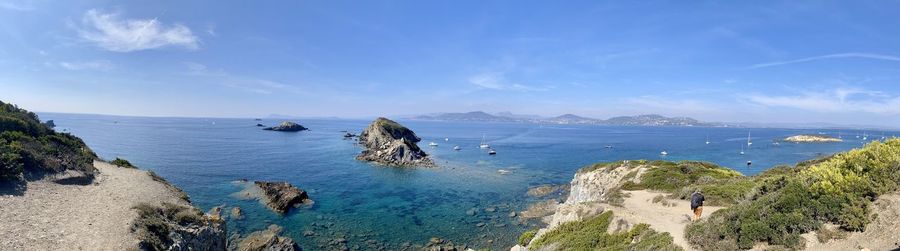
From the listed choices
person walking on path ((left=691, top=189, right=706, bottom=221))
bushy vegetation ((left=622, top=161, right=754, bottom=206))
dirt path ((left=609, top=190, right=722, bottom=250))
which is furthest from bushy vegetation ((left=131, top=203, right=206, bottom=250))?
bushy vegetation ((left=622, top=161, right=754, bottom=206))

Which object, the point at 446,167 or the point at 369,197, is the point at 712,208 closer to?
the point at 369,197

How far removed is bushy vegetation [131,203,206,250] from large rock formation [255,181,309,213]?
42.7ft

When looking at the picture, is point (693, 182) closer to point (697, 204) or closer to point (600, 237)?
point (697, 204)

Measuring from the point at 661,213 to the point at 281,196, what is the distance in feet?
124

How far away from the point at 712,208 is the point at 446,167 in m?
57.8

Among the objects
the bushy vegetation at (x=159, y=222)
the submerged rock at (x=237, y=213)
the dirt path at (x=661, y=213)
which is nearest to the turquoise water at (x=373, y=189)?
the submerged rock at (x=237, y=213)

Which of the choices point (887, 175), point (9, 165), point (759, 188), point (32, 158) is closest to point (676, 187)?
point (759, 188)

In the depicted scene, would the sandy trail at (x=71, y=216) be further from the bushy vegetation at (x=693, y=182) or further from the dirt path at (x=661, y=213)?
the bushy vegetation at (x=693, y=182)

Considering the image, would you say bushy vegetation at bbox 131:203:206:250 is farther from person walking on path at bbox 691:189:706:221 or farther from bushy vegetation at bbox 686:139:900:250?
person walking on path at bbox 691:189:706:221

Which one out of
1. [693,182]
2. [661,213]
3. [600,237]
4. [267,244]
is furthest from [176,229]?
[693,182]

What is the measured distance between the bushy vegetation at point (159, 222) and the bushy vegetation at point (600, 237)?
70.9ft

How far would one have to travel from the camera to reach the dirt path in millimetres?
17719

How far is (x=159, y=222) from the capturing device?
84.8 ft

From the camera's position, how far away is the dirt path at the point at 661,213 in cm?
1772
